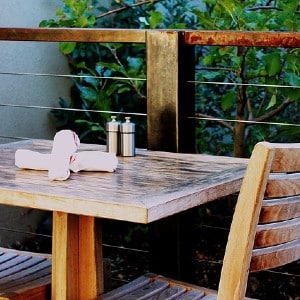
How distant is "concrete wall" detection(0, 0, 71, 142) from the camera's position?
15.9 ft

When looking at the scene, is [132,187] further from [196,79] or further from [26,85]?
[26,85]

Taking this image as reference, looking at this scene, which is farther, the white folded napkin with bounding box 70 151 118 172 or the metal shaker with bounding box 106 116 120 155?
the metal shaker with bounding box 106 116 120 155

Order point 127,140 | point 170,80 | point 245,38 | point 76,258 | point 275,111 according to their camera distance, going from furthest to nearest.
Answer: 1. point 275,111
2. point 170,80
3. point 245,38
4. point 127,140
5. point 76,258

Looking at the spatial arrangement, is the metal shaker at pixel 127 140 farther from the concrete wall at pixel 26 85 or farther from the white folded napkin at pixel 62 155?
the concrete wall at pixel 26 85

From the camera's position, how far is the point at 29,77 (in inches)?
197

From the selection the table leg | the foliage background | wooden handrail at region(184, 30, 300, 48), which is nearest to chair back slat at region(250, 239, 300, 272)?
the table leg

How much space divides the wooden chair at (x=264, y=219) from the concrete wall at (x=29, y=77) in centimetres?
310

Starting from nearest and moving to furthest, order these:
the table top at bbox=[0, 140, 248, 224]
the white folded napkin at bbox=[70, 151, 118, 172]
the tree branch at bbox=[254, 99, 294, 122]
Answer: the table top at bbox=[0, 140, 248, 224] → the white folded napkin at bbox=[70, 151, 118, 172] → the tree branch at bbox=[254, 99, 294, 122]

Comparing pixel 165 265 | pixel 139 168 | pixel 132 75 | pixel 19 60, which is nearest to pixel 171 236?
pixel 165 265

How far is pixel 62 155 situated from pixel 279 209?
2.30ft

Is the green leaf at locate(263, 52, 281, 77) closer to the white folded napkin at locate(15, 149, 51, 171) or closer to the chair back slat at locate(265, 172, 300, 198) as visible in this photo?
the white folded napkin at locate(15, 149, 51, 171)

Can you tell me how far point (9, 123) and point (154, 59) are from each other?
2.02m

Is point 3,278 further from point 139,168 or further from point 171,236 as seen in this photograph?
point 171,236

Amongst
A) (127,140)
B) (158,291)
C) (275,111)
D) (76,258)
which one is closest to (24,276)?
(76,258)
